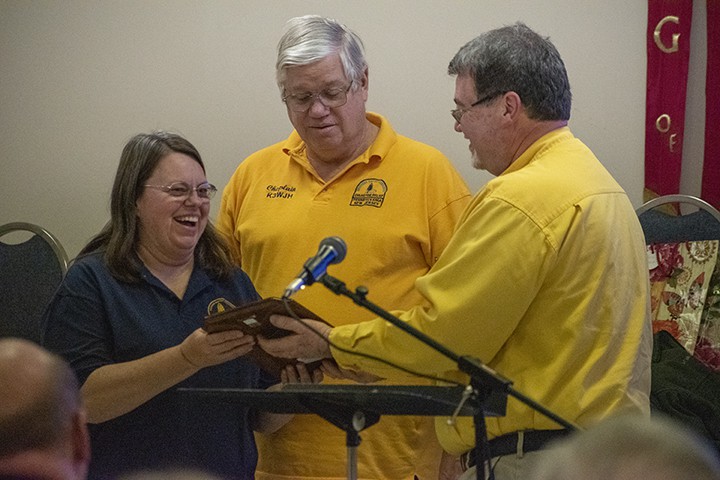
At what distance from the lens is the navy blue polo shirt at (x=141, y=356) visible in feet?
8.89

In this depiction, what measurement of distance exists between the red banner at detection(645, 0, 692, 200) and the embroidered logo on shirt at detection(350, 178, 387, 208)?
1.13 m

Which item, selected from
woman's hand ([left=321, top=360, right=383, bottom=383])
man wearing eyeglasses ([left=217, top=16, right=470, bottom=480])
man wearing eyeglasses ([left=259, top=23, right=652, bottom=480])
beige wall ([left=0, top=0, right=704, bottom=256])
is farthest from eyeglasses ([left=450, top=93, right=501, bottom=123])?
beige wall ([left=0, top=0, right=704, bottom=256])

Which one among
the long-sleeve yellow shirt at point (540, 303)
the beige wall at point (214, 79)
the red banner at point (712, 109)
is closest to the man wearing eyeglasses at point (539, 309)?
the long-sleeve yellow shirt at point (540, 303)

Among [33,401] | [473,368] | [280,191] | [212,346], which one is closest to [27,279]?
[280,191]

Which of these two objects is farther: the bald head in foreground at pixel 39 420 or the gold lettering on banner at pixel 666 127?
the gold lettering on banner at pixel 666 127

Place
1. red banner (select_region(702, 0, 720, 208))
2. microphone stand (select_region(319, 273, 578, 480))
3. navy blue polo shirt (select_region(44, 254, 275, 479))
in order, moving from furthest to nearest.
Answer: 1. red banner (select_region(702, 0, 720, 208))
2. navy blue polo shirt (select_region(44, 254, 275, 479))
3. microphone stand (select_region(319, 273, 578, 480))

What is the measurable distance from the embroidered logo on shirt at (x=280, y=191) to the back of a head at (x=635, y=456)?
202 cm

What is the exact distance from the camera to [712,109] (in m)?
3.70

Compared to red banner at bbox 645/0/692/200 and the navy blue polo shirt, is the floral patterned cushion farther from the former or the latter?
the navy blue polo shirt

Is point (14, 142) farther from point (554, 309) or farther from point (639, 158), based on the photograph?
point (554, 309)

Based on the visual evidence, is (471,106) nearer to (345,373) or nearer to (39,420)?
(345,373)

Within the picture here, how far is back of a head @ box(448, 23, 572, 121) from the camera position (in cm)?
260

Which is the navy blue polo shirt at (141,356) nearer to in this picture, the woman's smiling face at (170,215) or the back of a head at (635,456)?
the woman's smiling face at (170,215)

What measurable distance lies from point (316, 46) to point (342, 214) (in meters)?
0.47
